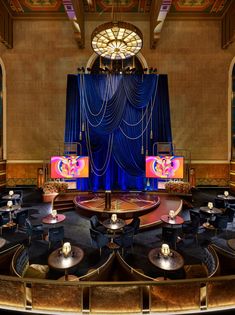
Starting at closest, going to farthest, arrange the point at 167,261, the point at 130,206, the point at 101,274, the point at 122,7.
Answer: the point at 101,274
the point at 167,261
the point at 130,206
the point at 122,7

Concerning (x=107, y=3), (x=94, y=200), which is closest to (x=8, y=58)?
(x=107, y=3)

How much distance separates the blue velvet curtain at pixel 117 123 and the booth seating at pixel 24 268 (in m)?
6.77

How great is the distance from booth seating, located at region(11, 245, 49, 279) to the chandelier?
18.1 ft

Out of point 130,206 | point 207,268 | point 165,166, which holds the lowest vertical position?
point 207,268

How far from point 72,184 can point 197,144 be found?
742 centimetres

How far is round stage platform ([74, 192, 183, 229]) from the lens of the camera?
7262 millimetres

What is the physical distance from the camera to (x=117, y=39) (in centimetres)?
563

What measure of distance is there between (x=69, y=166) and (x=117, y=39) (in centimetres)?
637

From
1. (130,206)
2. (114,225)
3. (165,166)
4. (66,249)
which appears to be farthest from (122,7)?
(66,249)

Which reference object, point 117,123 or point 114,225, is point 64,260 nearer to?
point 114,225

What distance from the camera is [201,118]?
11773 millimetres

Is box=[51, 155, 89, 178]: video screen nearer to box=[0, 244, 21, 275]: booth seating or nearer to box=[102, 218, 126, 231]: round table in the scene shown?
box=[102, 218, 126, 231]: round table

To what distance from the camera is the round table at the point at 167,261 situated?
3.83 m

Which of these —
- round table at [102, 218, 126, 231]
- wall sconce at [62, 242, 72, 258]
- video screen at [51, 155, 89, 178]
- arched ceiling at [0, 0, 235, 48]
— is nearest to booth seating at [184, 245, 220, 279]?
round table at [102, 218, 126, 231]
